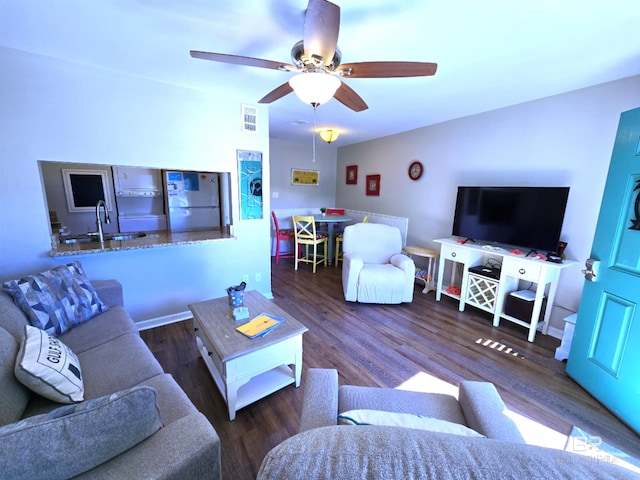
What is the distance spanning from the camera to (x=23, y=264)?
2.03 m

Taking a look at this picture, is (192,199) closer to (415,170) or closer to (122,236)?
(122,236)

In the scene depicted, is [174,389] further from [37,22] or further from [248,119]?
[248,119]

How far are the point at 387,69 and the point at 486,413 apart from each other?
1722mm

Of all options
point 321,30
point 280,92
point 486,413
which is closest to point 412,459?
point 486,413

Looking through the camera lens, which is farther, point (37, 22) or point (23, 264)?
point (23, 264)

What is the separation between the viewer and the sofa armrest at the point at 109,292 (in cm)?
203

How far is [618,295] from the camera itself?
1707 millimetres

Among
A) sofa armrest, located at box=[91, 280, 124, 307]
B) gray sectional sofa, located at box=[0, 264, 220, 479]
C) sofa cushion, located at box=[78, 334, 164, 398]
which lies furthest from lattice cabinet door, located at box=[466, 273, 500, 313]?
sofa armrest, located at box=[91, 280, 124, 307]

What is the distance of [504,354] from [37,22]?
4049 millimetres

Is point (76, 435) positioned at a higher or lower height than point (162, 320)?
higher

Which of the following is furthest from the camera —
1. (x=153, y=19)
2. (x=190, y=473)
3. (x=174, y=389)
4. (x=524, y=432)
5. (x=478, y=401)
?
(x=524, y=432)

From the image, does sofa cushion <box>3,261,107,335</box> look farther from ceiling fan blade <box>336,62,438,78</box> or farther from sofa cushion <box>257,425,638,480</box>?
ceiling fan blade <box>336,62,438,78</box>

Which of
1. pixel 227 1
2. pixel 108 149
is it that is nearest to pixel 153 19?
pixel 227 1

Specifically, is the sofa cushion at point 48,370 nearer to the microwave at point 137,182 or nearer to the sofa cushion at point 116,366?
the sofa cushion at point 116,366
